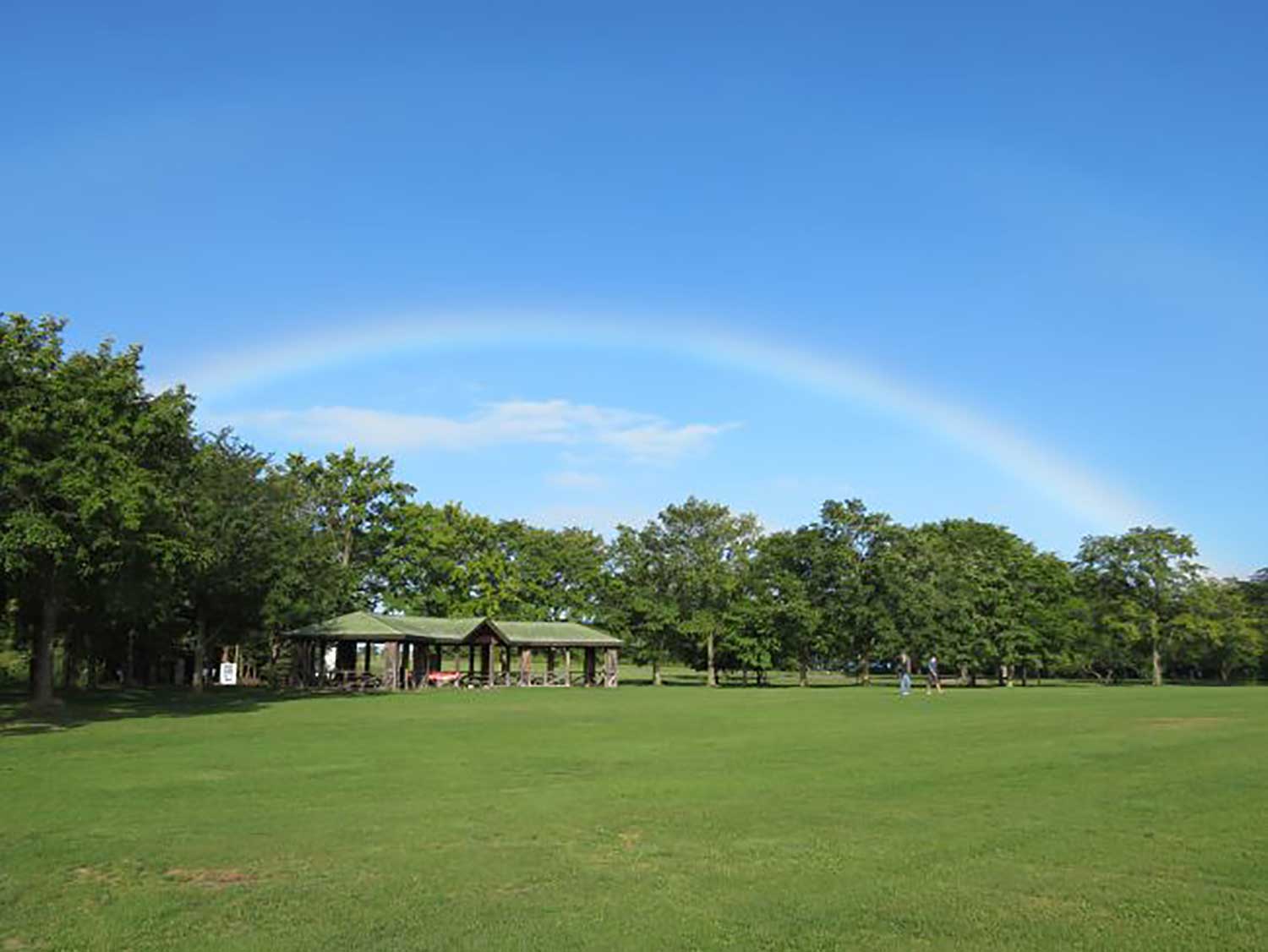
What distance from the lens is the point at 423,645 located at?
213 ft

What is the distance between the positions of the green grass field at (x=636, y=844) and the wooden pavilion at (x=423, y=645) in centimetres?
3605

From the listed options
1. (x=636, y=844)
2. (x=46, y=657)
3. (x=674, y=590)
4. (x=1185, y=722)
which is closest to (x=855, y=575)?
(x=674, y=590)

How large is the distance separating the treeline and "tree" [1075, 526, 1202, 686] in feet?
0.49

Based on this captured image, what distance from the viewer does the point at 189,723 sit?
26.7m

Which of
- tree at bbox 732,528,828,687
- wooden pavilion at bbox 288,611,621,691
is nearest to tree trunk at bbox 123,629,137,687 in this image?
wooden pavilion at bbox 288,611,621,691

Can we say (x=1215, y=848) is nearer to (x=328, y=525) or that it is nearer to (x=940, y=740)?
(x=940, y=740)

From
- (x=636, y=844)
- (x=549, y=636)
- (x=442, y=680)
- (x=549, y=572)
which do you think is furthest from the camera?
(x=549, y=572)

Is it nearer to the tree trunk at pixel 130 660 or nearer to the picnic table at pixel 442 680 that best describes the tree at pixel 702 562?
the picnic table at pixel 442 680

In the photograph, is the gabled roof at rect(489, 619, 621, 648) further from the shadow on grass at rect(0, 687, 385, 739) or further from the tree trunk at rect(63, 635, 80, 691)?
the tree trunk at rect(63, 635, 80, 691)

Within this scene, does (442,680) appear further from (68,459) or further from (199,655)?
(68,459)

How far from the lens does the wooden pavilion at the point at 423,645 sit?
188 feet

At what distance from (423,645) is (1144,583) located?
56.2 m

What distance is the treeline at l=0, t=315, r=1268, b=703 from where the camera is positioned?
152ft

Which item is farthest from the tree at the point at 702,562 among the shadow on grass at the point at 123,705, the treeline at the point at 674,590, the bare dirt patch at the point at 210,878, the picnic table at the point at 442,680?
the bare dirt patch at the point at 210,878
